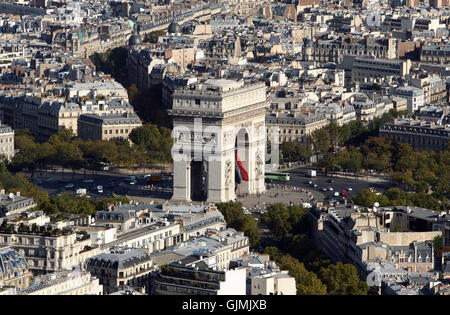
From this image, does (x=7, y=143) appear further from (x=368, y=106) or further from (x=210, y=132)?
(x=368, y=106)

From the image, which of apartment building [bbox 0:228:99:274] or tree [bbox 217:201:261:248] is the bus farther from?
apartment building [bbox 0:228:99:274]

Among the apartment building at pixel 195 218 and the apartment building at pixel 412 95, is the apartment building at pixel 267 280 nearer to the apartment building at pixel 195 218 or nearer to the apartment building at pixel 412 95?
the apartment building at pixel 195 218

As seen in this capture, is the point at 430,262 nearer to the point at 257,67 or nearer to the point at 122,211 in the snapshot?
the point at 122,211

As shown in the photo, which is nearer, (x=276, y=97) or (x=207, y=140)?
(x=207, y=140)

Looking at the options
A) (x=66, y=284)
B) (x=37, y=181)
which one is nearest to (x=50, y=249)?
(x=66, y=284)

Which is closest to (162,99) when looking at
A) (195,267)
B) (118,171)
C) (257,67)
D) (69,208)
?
(257,67)

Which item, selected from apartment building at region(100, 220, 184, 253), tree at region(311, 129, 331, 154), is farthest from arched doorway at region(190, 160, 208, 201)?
apartment building at region(100, 220, 184, 253)
